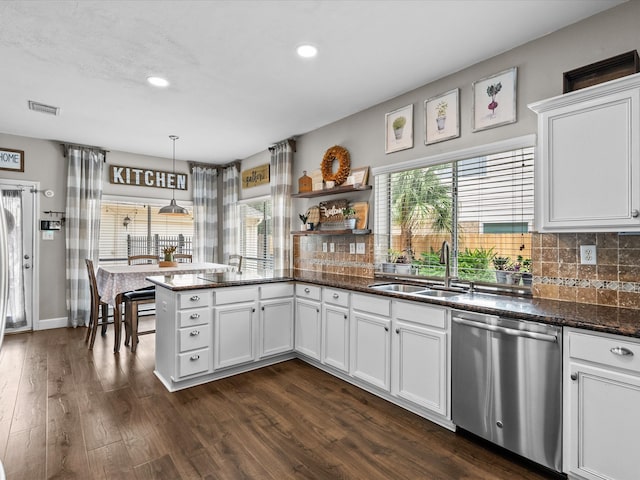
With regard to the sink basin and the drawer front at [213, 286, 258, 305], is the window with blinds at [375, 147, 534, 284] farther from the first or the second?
the drawer front at [213, 286, 258, 305]

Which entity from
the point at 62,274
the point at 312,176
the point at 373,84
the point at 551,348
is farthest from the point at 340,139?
the point at 62,274

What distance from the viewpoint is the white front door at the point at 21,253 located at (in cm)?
474

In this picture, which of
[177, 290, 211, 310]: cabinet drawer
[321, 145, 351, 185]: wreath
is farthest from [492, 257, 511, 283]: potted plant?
[177, 290, 211, 310]: cabinet drawer

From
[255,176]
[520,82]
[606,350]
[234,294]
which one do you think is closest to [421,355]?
[606,350]

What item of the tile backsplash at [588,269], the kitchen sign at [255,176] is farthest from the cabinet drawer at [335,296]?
the kitchen sign at [255,176]

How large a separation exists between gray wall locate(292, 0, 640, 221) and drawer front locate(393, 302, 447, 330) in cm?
131

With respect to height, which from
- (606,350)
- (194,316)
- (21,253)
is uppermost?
(21,253)

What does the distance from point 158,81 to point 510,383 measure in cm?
353

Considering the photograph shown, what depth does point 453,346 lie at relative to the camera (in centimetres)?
231

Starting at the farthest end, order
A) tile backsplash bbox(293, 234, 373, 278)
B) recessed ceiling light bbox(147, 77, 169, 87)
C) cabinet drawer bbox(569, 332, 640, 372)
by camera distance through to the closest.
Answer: tile backsplash bbox(293, 234, 373, 278) → recessed ceiling light bbox(147, 77, 169, 87) → cabinet drawer bbox(569, 332, 640, 372)

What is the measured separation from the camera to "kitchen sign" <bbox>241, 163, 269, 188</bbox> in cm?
557

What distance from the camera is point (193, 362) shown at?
3.01 metres

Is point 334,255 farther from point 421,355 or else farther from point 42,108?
point 42,108

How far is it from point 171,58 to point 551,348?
3.21 m
